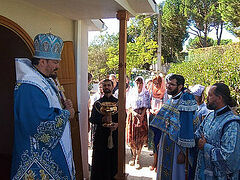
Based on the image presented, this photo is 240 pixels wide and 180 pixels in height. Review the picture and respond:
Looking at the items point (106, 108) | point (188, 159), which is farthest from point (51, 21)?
point (188, 159)

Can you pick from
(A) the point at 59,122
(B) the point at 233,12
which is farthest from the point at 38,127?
(B) the point at 233,12

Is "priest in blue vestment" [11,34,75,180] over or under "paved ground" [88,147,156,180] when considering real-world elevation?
over

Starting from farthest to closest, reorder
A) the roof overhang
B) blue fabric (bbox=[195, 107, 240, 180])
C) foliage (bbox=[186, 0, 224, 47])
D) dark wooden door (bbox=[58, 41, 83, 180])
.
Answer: foliage (bbox=[186, 0, 224, 47]), dark wooden door (bbox=[58, 41, 83, 180]), the roof overhang, blue fabric (bbox=[195, 107, 240, 180])

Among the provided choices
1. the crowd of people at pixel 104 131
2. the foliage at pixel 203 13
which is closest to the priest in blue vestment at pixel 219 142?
the crowd of people at pixel 104 131

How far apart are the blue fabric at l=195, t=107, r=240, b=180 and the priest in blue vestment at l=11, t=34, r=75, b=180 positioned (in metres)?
1.71

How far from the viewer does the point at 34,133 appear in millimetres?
2299

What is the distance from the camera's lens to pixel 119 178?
3.69 metres

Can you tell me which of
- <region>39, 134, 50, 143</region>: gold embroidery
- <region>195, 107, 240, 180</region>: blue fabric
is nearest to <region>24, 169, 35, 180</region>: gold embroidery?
<region>39, 134, 50, 143</region>: gold embroidery

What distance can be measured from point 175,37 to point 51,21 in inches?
1123

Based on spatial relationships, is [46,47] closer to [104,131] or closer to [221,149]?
[104,131]

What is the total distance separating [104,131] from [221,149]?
2098 mm

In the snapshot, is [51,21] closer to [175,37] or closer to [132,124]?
[132,124]

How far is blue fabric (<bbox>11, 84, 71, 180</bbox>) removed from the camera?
89.8 inches

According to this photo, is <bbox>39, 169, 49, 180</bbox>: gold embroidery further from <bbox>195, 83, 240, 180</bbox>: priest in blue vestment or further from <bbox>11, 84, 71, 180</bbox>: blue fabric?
<bbox>195, 83, 240, 180</bbox>: priest in blue vestment
